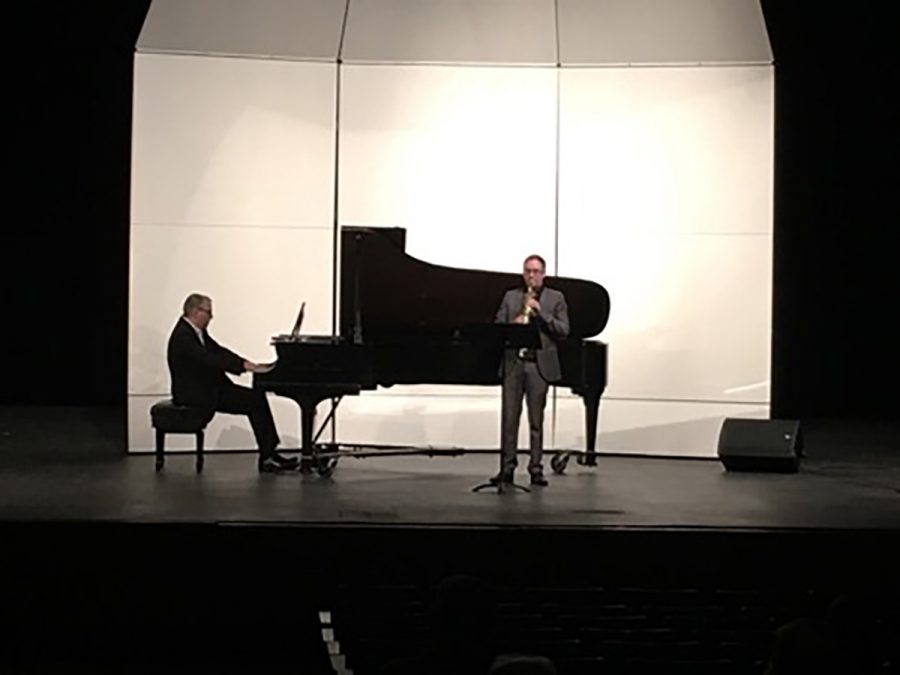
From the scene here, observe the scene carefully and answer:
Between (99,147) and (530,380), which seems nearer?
(530,380)

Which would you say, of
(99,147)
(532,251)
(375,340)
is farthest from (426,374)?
(99,147)

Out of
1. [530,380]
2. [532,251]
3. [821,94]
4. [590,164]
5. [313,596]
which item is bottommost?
[313,596]

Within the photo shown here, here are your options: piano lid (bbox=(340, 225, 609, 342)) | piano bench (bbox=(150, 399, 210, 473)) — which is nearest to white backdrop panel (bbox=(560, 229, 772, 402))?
piano lid (bbox=(340, 225, 609, 342))

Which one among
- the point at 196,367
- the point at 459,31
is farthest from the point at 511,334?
the point at 459,31

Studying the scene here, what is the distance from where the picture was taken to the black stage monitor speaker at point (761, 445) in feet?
30.4

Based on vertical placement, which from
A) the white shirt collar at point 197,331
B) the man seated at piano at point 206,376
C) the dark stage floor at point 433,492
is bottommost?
the dark stage floor at point 433,492

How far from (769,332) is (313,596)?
16.3 feet

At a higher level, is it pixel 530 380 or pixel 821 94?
pixel 821 94

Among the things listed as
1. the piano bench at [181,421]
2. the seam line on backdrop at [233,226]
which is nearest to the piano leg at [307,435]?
the piano bench at [181,421]

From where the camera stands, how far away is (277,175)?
10070 millimetres

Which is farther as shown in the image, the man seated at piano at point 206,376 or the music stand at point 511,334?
the man seated at piano at point 206,376

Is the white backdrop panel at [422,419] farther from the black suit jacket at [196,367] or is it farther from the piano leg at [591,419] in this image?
the black suit jacket at [196,367]

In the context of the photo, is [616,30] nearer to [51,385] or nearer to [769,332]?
[769,332]

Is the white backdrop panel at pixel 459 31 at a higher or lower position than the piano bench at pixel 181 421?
higher
